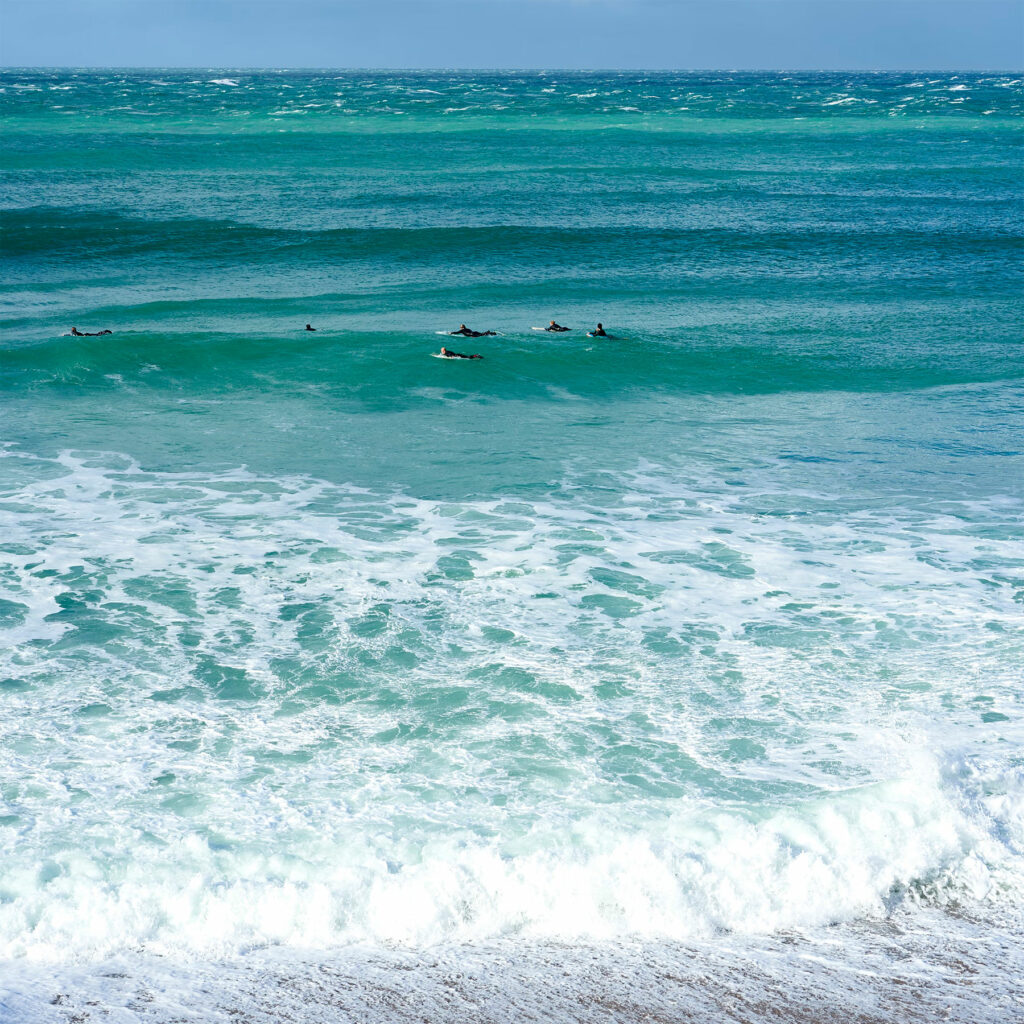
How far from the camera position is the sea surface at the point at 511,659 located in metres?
6.21

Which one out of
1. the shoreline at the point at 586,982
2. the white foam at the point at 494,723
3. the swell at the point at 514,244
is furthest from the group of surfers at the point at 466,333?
the shoreline at the point at 586,982

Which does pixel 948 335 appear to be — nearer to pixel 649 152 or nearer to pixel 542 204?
pixel 542 204

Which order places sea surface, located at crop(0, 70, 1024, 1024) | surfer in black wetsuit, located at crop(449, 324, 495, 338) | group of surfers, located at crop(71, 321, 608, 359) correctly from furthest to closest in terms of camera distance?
surfer in black wetsuit, located at crop(449, 324, 495, 338)
group of surfers, located at crop(71, 321, 608, 359)
sea surface, located at crop(0, 70, 1024, 1024)

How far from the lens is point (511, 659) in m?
9.67

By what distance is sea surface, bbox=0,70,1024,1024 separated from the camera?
621cm

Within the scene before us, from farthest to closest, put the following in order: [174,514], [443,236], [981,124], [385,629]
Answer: [981,124], [443,236], [174,514], [385,629]

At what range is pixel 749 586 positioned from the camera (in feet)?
36.8

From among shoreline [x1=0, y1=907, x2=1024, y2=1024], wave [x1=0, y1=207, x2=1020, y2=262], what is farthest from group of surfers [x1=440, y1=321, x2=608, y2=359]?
shoreline [x1=0, y1=907, x2=1024, y2=1024]

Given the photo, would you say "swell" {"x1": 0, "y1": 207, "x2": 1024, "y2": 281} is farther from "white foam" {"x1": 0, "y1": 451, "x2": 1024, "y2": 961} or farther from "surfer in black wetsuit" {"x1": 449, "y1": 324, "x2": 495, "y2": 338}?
"white foam" {"x1": 0, "y1": 451, "x2": 1024, "y2": 961}

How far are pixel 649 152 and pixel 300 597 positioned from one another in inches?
1993

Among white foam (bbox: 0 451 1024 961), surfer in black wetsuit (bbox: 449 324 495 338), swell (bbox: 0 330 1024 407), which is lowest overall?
white foam (bbox: 0 451 1024 961)

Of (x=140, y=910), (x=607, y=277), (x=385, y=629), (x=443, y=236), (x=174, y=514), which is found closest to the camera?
(x=140, y=910)

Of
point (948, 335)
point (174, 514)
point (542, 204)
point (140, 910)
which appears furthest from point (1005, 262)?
point (140, 910)

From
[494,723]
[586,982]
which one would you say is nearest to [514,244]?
[494,723]
